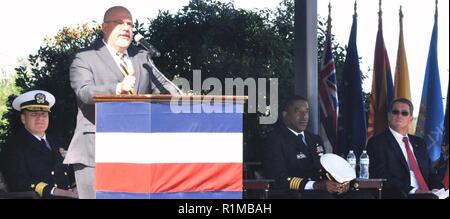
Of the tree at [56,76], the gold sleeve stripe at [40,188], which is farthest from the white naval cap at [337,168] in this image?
the tree at [56,76]

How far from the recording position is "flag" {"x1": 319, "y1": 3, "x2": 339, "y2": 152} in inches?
381

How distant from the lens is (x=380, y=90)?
32.0ft

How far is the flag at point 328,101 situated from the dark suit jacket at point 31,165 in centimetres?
291

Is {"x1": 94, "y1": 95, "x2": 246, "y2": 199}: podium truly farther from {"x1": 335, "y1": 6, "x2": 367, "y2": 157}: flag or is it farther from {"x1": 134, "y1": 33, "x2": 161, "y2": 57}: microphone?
{"x1": 335, "y1": 6, "x2": 367, "y2": 157}: flag

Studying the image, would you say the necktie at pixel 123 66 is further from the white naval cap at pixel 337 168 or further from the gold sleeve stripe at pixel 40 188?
the white naval cap at pixel 337 168

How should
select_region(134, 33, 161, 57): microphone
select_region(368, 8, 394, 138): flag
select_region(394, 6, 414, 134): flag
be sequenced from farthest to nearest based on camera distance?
select_region(394, 6, 414, 134): flag
select_region(368, 8, 394, 138): flag
select_region(134, 33, 161, 57): microphone

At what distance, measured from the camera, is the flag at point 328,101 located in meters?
9.68

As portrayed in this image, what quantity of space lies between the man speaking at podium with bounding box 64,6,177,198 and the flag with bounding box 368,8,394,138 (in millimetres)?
3324

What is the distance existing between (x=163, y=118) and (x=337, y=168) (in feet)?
7.54

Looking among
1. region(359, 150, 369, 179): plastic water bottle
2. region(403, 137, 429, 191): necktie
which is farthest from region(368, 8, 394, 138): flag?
region(403, 137, 429, 191): necktie

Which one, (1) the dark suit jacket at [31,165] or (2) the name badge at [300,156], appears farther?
(2) the name badge at [300,156]

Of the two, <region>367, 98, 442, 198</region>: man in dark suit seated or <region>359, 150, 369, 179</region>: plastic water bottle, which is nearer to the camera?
<region>367, 98, 442, 198</region>: man in dark suit seated

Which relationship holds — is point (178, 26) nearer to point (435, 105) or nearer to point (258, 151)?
point (258, 151)

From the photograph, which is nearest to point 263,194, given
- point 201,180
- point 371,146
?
point 371,146
